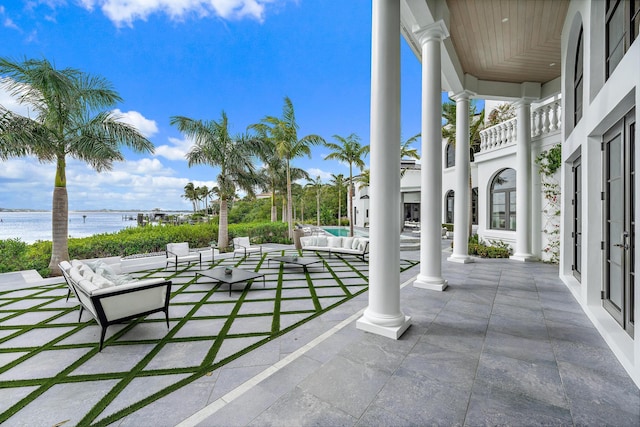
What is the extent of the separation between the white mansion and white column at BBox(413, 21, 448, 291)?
0.06 ft

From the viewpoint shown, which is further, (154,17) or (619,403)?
(154,17)

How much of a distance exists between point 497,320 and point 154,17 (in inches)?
796

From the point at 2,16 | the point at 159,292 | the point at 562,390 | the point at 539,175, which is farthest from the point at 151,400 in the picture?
the point at 2,16

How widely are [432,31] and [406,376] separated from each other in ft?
18.7

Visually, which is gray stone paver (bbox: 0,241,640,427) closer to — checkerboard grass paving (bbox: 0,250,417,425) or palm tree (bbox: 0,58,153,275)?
checkerboard grass paving (bbox: 0,250,417,425)

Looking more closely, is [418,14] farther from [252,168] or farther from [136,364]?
[252,168]

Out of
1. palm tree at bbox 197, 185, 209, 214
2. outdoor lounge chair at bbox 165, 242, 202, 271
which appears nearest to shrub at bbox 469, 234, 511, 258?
outdoor lounge chair at bbox 165, 242, 202, 271

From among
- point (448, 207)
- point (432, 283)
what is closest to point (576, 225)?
point (432, 283)

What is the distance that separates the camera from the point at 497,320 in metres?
3.63

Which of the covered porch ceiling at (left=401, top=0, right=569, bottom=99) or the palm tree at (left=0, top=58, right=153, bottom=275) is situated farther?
the palm tree at (left=0, top=58, right=153, bottom=275)

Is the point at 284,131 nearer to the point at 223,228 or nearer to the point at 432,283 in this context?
the point at 223,228

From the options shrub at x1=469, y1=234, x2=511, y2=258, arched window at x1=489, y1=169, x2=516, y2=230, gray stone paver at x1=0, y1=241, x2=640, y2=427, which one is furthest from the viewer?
arched window at x1=489, y1=169, x2=516, y2=230

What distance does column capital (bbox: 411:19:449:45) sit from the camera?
4840 millimetres

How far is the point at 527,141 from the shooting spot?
321 inches
